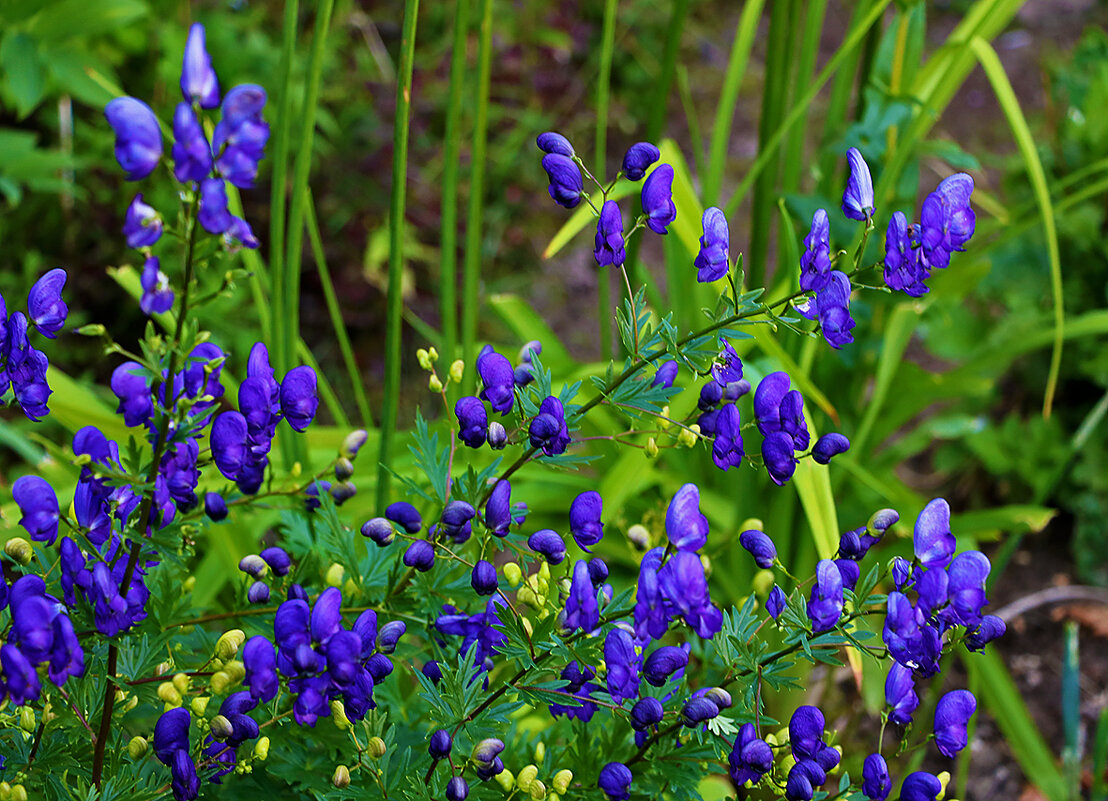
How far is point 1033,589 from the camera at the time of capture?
9.16 feet

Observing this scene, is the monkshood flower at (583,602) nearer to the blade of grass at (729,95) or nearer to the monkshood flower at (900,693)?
the monkshood flower at (900,693)

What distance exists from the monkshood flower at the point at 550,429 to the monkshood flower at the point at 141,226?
1.35 feet

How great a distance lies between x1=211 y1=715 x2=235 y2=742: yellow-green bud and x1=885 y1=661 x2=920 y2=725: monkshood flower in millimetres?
677

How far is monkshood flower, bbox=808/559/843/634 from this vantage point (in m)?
1.00

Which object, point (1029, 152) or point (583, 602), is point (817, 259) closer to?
point (583, 602)

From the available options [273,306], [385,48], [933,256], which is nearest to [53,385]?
[273,306]

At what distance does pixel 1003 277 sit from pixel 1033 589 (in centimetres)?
90

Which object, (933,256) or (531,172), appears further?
(531,172)

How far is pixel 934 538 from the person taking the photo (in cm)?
105

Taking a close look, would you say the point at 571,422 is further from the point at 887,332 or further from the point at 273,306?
the point at 887,332

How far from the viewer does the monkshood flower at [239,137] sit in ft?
2.69

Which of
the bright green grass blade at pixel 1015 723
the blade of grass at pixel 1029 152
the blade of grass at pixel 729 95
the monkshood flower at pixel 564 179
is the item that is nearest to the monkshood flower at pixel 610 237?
the monkshood flower at pixel 564 179

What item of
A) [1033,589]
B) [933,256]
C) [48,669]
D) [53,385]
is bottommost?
[1033,589]

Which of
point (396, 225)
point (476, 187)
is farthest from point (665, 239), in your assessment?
point (396, 225)
